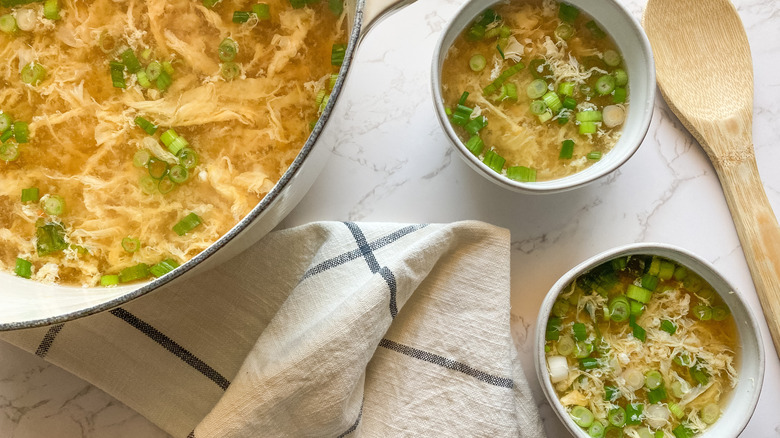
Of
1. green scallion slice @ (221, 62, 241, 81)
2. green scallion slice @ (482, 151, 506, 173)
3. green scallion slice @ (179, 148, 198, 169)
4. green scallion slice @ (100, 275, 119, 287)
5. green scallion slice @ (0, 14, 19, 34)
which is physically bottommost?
green scallion slice @ (100, 275, 119, 287)

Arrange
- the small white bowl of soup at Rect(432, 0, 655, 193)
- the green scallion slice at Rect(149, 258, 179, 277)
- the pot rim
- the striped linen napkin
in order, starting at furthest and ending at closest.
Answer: the small white bowl of soup at Rect(432, 0, 655, 193) → the striped linen napkin → the green scallion slice at Rect(149, 258, 179, 277) → the pot rim

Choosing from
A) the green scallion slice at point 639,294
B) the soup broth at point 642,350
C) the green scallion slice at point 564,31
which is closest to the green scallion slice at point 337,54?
the green scallion slice at point 564,31

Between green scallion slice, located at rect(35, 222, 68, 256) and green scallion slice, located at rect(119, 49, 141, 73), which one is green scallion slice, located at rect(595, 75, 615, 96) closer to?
green scallion slice, located at rect(119, 49, 141, 73)

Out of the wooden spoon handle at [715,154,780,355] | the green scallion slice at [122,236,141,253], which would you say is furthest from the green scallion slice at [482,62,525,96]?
the green scallion slice at [122,236,141,253]

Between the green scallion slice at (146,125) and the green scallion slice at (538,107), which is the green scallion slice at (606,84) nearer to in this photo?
the green scallion slice at (538,107)

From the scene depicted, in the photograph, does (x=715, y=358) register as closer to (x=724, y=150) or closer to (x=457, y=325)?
(x=724, y=150)

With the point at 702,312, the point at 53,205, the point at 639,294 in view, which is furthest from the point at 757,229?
the point at 53,205

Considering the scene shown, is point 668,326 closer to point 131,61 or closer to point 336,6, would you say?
point 336,6
